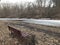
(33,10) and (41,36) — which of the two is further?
(33,10)

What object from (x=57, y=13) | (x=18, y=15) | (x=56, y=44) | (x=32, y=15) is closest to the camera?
(x=56, y=44)

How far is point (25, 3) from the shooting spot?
200 ft

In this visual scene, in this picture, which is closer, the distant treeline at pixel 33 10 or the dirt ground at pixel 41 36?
the dirt ground at pixel 41 36

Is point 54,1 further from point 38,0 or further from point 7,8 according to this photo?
point 7,8

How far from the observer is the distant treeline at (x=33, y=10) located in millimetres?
45284

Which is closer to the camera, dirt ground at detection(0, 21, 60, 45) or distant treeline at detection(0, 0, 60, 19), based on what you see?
dirt ground at detection(0, 21, 60, 45)

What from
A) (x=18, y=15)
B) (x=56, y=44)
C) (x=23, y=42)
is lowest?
(x=18, y=15)

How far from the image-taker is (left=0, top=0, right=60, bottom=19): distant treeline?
149ft

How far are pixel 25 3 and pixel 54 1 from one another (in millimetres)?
14884

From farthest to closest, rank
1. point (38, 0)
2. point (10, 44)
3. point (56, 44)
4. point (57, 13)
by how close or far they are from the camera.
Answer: point (38, 0) < point (57, 13) < point (56, 44) < point (10, 44)

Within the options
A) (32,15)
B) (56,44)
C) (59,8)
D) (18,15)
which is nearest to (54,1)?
(59,8)

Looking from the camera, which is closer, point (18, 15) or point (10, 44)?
point (10, 44)

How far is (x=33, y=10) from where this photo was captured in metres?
50.3

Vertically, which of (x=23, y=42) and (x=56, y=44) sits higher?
(x=23, y=42)
